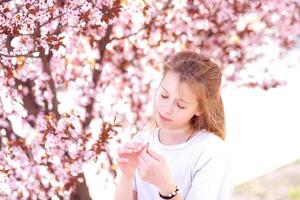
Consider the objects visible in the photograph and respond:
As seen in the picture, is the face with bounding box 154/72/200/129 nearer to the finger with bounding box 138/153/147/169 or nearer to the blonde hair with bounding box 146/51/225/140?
the blonde hair with bounding box 146/51/225/140

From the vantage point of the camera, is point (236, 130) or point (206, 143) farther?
point (236, 130)

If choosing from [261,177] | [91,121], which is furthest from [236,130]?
[91,121]

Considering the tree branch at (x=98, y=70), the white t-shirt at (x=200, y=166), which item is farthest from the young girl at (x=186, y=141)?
the tree branch at (x=98, y=70)

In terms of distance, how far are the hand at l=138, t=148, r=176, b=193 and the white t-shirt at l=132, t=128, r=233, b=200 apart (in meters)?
0.16

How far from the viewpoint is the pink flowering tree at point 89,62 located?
3.01m

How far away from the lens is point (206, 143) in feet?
9.04

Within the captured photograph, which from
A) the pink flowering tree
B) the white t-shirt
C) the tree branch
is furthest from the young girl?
the tree branch

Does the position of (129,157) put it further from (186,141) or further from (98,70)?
(98,70)

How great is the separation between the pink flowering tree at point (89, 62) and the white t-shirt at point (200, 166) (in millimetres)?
566

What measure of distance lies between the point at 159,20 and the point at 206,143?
1.34 m

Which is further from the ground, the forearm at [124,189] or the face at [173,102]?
the face at [173,102]

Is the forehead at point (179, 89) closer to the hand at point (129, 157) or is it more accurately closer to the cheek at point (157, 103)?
the cheek at point (157, 103)

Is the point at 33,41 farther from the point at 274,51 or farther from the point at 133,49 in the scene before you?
the point at 274,51

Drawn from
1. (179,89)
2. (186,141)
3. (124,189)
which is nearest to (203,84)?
(179,89)
